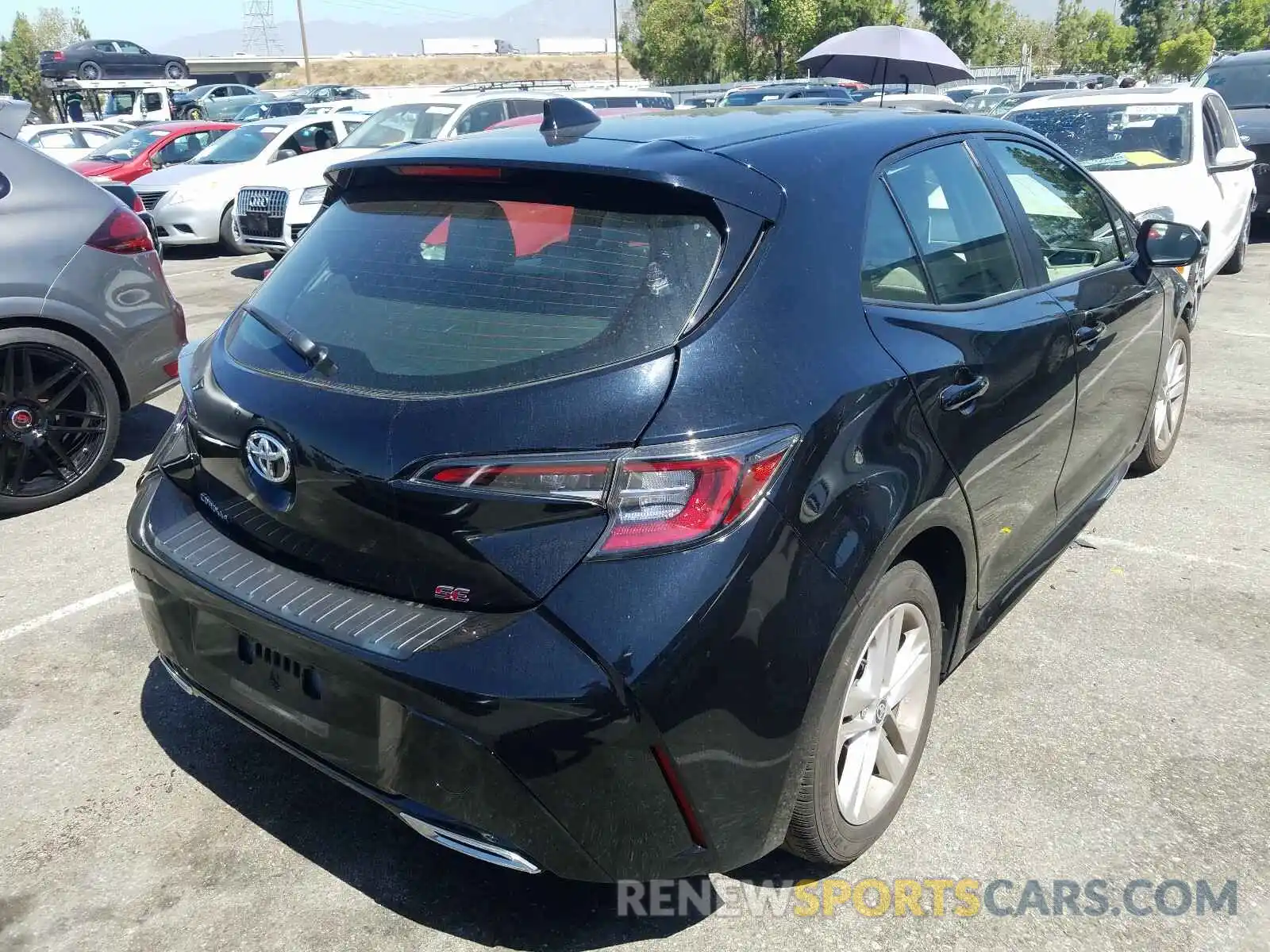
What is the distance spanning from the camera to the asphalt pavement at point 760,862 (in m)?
2.43

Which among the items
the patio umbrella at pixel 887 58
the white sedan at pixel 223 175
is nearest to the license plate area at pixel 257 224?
the white sedan at pixel 223 175

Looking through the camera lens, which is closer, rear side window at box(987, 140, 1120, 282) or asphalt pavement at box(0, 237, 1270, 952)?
asphalt pavement at box(0, 237, 1270, 952)

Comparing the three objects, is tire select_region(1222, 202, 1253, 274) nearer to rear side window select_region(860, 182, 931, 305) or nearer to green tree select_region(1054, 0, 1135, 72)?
rear side window select_region(860, 182, 931, 305)

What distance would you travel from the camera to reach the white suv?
11.0 m

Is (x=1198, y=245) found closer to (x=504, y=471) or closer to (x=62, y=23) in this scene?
(x=504, y=471)

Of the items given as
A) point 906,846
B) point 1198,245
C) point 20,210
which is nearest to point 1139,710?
point 906,846

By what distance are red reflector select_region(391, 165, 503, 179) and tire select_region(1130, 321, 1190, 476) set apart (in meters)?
3.48

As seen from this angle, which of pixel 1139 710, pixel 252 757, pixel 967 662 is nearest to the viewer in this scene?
pixel 252 757

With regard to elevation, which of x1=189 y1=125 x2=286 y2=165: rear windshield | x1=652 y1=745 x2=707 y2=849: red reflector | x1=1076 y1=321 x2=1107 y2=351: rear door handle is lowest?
x1=652 y1=745 x2=707 y2=849: red reflector

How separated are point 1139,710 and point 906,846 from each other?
3.46 ft

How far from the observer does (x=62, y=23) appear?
86.4 meters

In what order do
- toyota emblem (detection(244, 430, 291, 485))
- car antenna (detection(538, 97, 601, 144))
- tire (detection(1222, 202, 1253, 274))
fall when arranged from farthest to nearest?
tire (detection(1222, 202, 1253, 274)) < car antenna (detection(538, 97, 601, 144)) < toyota emblem (detection(244, 430, 291, 485))

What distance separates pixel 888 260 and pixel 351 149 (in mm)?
10774

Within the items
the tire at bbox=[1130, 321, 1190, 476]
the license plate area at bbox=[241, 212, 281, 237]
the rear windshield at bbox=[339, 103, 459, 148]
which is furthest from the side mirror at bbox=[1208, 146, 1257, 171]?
the license plate area at bbox=[241, 212, 281, 237]
